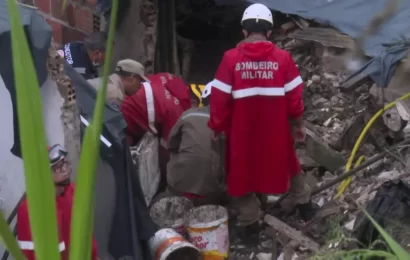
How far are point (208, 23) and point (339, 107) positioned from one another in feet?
20.3

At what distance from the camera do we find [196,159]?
18.8 ft

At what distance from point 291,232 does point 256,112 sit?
3.16ft

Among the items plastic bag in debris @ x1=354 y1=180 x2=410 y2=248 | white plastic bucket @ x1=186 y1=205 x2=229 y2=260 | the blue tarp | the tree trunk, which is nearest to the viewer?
the tree trunk

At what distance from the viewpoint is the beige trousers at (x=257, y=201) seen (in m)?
5.71

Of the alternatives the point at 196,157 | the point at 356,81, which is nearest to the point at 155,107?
the point at 196,157

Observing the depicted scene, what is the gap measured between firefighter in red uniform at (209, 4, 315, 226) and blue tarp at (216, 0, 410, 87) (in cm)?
70

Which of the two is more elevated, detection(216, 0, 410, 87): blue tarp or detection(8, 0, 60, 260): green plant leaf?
detection(8, 0, 60, 260): green plant leaf

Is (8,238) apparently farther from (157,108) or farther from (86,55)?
(86,55)

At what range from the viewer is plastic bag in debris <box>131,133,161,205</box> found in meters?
5.70

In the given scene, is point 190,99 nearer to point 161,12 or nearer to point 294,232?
point 294,232

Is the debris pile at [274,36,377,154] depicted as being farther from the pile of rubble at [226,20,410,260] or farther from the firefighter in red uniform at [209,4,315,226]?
the firefighter in red uniform at [209,4,315,226]

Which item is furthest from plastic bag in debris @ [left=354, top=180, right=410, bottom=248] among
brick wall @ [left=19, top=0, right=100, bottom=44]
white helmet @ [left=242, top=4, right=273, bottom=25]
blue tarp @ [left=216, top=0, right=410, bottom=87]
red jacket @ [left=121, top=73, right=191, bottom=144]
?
brick wall @ [left=19, top=0, right=100, bottom=44]

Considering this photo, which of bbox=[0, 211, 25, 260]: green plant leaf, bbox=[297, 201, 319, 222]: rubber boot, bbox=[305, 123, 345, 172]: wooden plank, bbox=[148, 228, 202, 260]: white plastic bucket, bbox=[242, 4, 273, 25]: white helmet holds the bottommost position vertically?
bbox=[297, 201, 319, 222]: rubber boot

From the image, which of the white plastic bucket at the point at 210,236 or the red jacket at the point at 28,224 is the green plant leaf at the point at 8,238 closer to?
the red jacket at the point at 28,224
